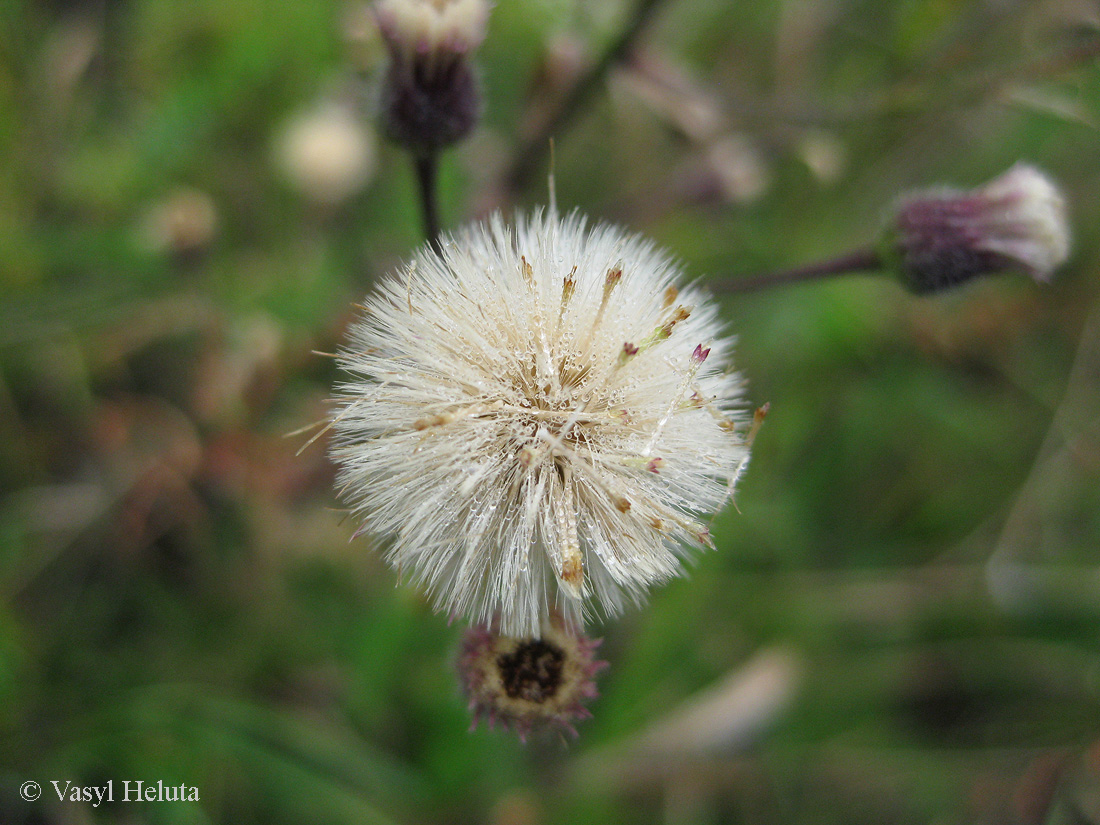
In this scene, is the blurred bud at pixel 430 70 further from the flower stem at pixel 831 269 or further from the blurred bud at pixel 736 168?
the blurred bud at pixel 736 168

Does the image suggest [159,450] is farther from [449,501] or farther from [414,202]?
[449,501]

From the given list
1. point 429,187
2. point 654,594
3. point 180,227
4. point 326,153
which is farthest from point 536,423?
point 326,153

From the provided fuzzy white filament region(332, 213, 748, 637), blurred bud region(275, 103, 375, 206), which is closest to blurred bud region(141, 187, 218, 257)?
blurred bud region(275, 103, 375, 206)

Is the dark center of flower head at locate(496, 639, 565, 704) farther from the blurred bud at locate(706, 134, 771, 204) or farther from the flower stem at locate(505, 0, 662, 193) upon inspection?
the blurred bud at locate(706, 134, 771, 204)

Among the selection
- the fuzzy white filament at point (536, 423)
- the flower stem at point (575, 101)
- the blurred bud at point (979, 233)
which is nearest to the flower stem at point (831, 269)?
the blurred bud at point (979, 233)

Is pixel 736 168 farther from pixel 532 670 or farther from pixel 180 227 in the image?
pixel 532 670

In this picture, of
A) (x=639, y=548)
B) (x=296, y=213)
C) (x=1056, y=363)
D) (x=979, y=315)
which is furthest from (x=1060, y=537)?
(x=296, y=213)
